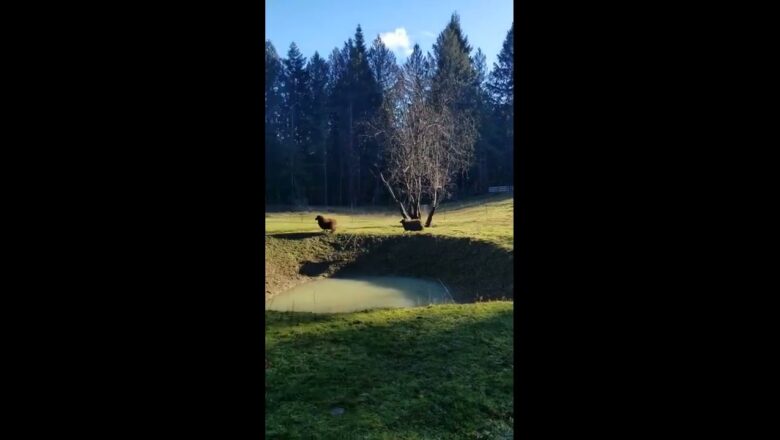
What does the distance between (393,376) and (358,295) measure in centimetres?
407

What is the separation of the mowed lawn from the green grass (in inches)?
149

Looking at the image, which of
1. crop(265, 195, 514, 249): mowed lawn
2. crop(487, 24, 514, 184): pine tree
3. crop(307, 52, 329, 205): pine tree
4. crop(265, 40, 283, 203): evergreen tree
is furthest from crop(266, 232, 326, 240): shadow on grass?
crop(487, 24, 514, 184): pine tree

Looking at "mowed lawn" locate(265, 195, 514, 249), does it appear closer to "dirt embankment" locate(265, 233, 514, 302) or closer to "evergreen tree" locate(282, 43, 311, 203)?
"dirt embankment" locate(265, 233, 514, 302)

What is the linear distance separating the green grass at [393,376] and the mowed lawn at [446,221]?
3773 mm

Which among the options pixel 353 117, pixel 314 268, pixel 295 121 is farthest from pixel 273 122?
pixel 314 268

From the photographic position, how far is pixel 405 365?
3785mm

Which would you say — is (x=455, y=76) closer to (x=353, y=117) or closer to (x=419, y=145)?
(x=353, y=117)

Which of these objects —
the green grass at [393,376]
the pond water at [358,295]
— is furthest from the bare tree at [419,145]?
the green grass at [393,376]

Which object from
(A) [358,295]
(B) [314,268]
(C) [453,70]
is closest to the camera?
(A) [358,295]

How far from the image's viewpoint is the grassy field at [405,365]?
8.88 ft
